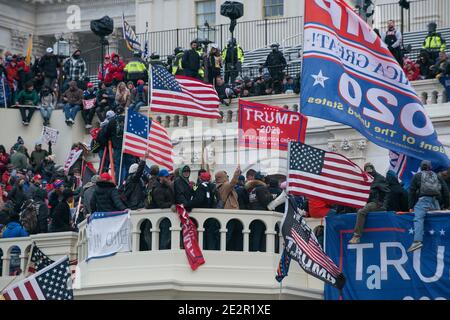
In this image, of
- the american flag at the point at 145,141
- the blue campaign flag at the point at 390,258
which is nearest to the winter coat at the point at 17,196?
the american flag at the point at 145,141

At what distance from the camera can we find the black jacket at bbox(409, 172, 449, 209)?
108 feet

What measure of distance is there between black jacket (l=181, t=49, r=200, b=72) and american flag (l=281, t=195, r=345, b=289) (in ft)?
40.9

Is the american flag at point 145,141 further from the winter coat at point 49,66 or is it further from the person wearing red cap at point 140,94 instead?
the winter coat at point 49,66

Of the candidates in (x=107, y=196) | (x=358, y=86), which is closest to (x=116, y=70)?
(x=107, y=196)

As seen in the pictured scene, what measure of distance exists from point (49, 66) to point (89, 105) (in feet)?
9.69

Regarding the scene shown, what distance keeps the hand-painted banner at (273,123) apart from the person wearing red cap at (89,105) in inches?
420

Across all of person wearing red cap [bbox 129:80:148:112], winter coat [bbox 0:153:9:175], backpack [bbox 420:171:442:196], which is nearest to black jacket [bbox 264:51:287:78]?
person wearing red cap [bbox 129:80:148:112]

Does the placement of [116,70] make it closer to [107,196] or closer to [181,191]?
[107,196]

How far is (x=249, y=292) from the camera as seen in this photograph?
34031mm

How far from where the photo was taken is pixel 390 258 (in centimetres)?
3397

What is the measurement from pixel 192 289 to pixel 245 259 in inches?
41.6

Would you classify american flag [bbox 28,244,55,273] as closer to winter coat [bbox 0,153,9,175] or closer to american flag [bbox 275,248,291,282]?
american flag [bbox 275,248,291,282]

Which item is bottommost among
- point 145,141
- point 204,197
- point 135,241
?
point 135,241

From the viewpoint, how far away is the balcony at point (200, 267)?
3403 cm
